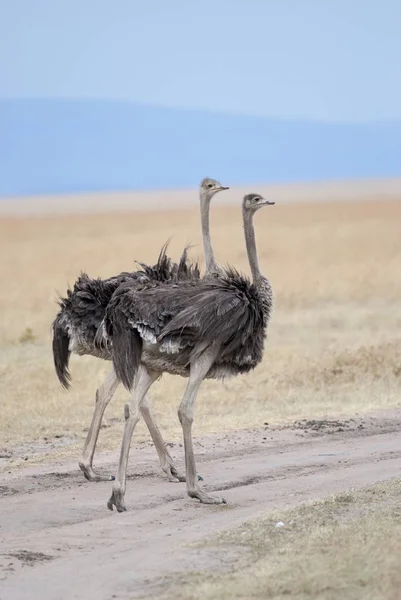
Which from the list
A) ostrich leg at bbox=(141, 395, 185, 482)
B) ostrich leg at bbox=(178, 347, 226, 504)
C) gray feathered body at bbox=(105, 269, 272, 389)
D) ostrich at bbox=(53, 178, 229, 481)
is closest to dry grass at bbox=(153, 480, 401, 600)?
ostrich leg at bbox=(178, 347, 226, 504)

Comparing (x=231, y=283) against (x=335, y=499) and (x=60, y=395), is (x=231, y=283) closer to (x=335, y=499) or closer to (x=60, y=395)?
(x=335, y=499)

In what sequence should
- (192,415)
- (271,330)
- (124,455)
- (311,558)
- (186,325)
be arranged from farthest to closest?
1. (271,330)
2. (192,415)
3. (186,325)
4. (124,455)
5. (311,558)

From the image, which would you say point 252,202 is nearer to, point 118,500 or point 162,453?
point 162,453

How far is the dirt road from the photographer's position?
6.21 meters

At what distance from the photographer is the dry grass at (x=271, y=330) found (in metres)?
11.9

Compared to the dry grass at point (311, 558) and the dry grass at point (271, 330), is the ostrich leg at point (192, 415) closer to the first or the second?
the dry grass at point (311, 558)

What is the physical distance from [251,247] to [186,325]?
119 cm

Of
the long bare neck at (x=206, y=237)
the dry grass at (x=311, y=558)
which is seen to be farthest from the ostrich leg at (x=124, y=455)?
the long bare neck at (x=206, y=237)

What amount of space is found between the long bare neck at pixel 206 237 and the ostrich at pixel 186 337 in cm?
119

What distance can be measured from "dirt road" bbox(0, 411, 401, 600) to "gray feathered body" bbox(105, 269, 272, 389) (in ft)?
2.63

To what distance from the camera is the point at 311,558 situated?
617cm

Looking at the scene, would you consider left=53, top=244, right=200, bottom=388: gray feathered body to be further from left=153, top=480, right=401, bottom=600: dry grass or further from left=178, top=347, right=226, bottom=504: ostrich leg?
left=153, top=480, right=401, bottom=600: dry grass

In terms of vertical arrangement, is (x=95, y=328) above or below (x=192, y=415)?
above

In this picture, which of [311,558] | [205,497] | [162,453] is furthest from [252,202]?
[311,558]
